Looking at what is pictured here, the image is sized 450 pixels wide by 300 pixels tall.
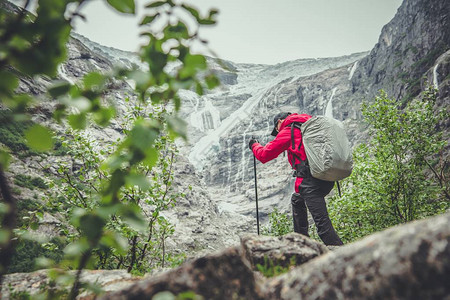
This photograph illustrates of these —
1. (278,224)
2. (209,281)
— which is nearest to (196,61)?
(209,281)

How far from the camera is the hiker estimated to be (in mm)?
4395

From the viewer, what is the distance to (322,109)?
4877 inches

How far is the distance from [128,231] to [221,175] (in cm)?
12913

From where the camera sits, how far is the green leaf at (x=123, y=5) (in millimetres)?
897

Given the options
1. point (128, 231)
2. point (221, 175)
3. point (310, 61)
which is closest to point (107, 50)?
point (221, 175)

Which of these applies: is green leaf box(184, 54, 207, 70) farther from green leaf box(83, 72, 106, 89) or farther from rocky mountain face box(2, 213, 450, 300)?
rocky mountain face box(2, 213, 450, 300)

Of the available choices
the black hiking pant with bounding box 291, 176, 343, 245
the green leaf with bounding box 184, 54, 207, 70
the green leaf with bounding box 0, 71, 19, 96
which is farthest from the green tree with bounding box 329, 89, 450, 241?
the green leaf with bounding box 0, 71, 19, 96

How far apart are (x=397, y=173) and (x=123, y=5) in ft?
28.8

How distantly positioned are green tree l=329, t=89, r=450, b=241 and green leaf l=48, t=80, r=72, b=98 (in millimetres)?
8222

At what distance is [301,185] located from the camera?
15.0ft

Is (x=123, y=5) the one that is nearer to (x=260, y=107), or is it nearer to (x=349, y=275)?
(x=349, y=275)

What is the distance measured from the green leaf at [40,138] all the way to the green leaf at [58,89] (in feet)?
0.41

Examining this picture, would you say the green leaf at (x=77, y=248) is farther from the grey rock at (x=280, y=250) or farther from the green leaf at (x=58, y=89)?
the grey rock at (x=280, y=250)

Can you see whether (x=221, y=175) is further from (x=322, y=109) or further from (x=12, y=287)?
(x=12, y=287)
